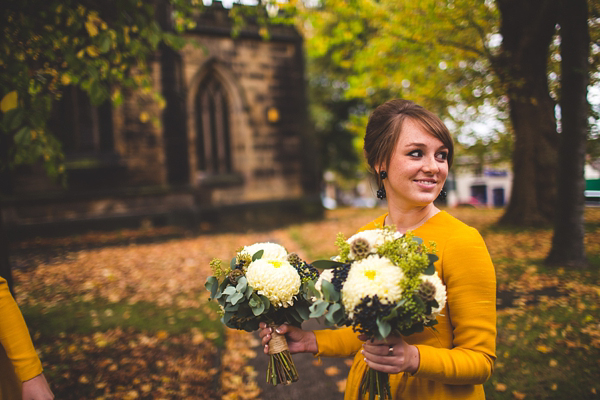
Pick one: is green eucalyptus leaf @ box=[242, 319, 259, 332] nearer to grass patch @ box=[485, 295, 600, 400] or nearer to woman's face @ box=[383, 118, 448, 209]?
woman's face @ box=[383, 118, 448, 209]

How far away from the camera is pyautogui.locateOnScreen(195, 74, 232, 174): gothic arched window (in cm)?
1323

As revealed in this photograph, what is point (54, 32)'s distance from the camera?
11.7 feet

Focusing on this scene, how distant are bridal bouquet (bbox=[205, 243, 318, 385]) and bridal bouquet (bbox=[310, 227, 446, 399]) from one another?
21 cm

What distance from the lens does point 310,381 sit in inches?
144

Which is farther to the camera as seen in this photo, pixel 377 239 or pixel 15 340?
pixel 15 340

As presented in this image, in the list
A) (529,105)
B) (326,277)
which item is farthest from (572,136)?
(326,277)

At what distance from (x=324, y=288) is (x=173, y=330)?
417 centimetres

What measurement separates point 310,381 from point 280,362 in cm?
233

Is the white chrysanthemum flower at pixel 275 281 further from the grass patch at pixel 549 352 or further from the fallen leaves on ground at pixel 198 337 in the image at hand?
the grass patch at pixel 549 352

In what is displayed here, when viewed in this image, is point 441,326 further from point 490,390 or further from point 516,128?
point 516,128

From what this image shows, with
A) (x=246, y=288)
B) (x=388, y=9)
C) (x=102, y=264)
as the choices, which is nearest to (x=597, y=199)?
(x=388, y=9)

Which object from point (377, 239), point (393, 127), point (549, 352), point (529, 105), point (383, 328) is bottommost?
point (549, 352)

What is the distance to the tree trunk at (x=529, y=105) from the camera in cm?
617

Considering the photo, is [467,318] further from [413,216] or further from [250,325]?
[250,325]
